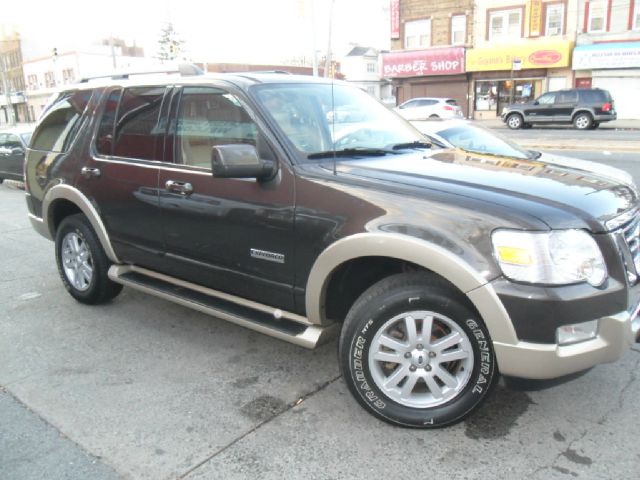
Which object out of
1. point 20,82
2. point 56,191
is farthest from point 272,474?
point 20,82

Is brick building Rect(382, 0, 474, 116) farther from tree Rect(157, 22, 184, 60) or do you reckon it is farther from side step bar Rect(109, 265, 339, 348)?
tree Rect(157, 22, 184, 60)

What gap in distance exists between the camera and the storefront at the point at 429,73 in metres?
33.7

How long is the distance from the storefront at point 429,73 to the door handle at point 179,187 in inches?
1269

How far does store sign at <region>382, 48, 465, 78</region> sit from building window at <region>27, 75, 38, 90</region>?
163ft

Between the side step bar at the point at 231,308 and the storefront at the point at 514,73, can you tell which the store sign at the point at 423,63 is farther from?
the side step bar at the point at 231,308

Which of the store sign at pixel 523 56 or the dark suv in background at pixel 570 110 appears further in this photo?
the store sign at pixel 523 56

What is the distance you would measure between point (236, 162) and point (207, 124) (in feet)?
2.52

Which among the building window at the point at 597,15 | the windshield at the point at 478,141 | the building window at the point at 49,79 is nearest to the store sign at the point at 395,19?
the building window at the point at 597,15

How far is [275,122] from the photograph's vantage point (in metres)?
3.47

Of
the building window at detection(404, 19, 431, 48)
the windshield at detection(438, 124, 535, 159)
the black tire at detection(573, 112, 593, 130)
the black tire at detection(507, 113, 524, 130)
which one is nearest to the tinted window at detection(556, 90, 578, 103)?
the black tire at detection(573, 112, 593, 130)

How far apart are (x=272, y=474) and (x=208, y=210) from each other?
5.47 feet

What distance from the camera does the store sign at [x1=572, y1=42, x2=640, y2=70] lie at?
93.7 feet

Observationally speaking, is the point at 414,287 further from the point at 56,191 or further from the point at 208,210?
the point at 56,191

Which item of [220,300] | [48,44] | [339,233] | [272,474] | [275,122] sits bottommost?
[272,474]
